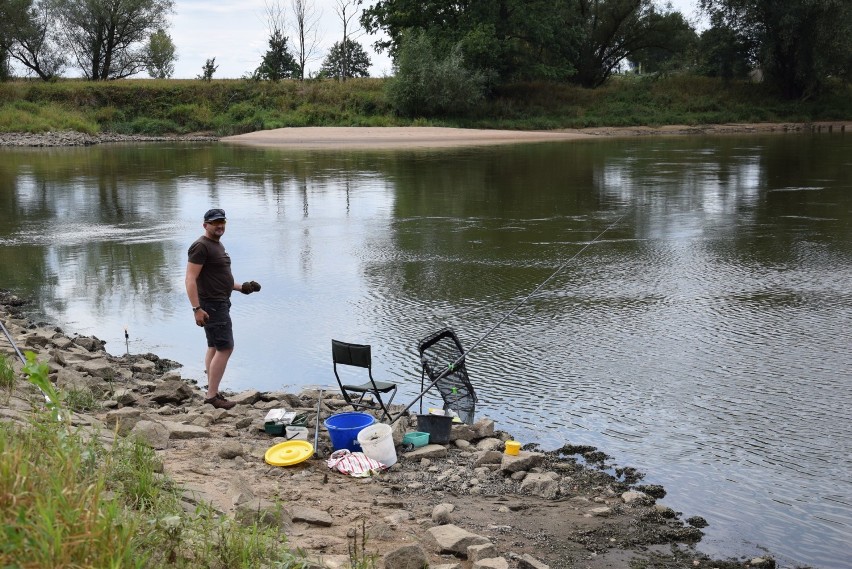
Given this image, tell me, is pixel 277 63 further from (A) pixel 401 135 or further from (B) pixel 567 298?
(B) pixel 567 298

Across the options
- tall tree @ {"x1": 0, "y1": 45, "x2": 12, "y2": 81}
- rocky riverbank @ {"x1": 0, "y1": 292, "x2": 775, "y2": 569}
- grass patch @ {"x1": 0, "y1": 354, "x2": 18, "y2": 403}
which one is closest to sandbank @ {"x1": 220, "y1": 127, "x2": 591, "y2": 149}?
tall tree @ {"x1": 0, "y1": 45, "x2": 12, "y2": 81}

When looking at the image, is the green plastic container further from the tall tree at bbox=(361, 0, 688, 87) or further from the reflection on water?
the tall tree at bbox=(361, 0, 688, 87)

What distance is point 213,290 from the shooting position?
746cm

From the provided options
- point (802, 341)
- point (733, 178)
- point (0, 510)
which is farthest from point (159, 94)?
point (0, 510)

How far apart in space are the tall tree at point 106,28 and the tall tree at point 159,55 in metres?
2.06

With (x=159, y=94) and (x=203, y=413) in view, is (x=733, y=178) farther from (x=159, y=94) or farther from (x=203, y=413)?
(x=159, y=94)

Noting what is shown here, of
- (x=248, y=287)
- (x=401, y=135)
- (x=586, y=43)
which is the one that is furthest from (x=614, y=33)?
(x=248, y=287)

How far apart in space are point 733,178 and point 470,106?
31376 millimetres

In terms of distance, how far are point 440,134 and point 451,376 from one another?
42290 millimetres

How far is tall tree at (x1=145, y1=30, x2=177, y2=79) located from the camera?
Answer: 254 feet

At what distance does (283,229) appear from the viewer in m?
16.9

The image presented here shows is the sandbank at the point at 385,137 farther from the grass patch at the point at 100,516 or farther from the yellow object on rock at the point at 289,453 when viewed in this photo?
the grass patch at the point at 100,516

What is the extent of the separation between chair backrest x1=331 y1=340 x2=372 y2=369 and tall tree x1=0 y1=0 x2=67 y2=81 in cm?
6432

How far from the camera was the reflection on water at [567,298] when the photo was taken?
6.52 m
